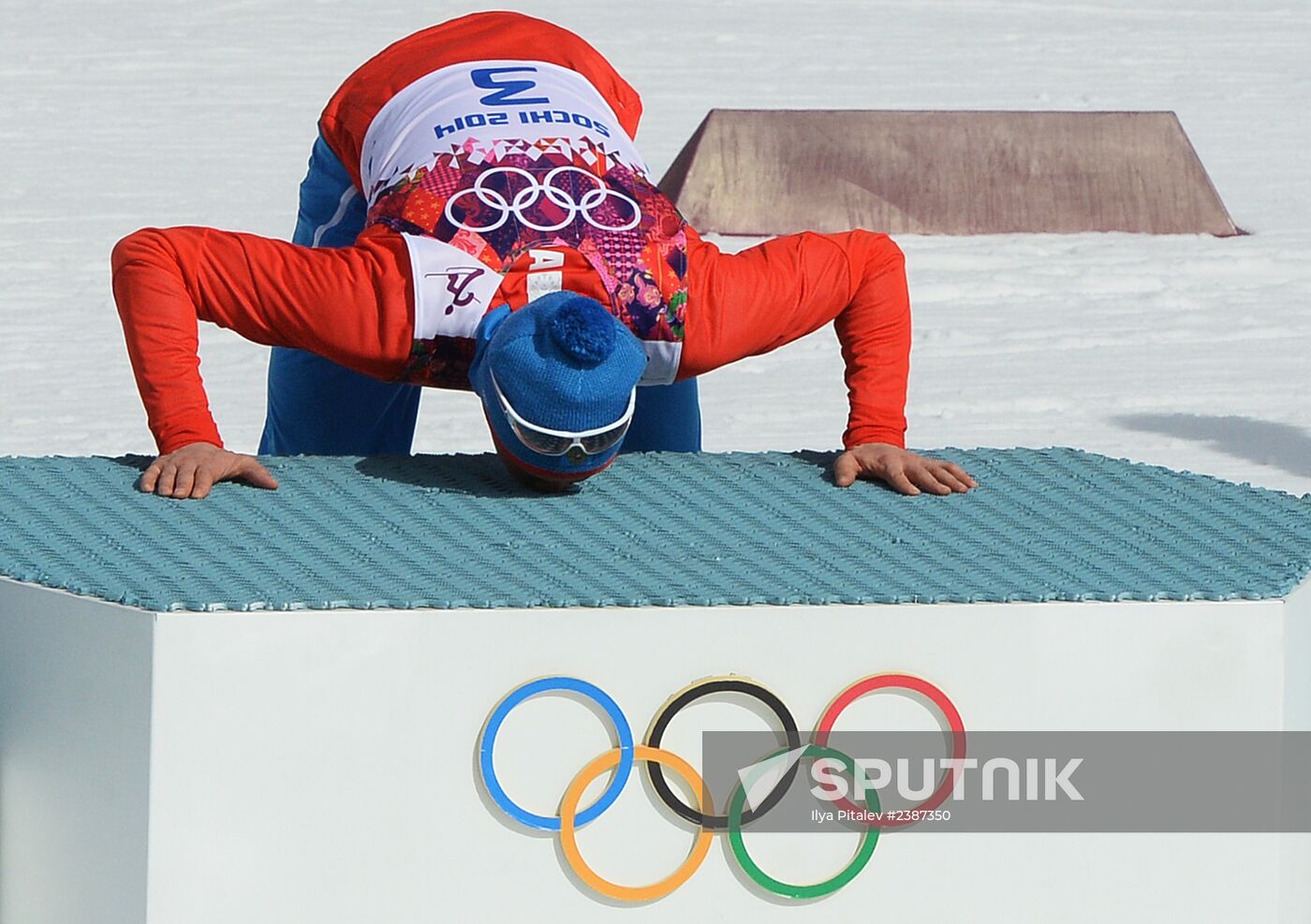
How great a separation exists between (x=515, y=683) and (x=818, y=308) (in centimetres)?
98

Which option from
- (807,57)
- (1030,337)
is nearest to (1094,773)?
(1030,337)

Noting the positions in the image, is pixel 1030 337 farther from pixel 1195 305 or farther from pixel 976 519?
pixel 976 519

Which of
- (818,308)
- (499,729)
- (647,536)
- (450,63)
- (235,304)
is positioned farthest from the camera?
(450,63)

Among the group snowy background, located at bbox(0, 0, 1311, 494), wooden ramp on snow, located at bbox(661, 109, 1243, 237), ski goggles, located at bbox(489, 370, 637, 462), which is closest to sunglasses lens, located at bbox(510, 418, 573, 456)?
ski goggles, located at bbox(489, 370, 637, 462)

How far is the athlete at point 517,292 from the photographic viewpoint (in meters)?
2.70

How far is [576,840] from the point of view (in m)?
Result: 2.31

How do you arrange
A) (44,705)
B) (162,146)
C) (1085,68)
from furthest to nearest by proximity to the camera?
1. (1085,68)
2. (162,146)
3. (44,705)

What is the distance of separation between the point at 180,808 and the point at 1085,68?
382 inches

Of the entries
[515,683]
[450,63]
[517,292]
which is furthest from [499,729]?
[450,63]

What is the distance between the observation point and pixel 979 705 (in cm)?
239

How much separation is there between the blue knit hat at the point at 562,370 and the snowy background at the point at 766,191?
2863mm

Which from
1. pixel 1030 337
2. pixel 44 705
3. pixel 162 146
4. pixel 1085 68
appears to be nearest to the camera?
pixel 44 705

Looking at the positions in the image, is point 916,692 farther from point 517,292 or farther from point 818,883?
point 517,292

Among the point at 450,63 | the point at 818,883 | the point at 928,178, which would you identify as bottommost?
the point at 818,883
